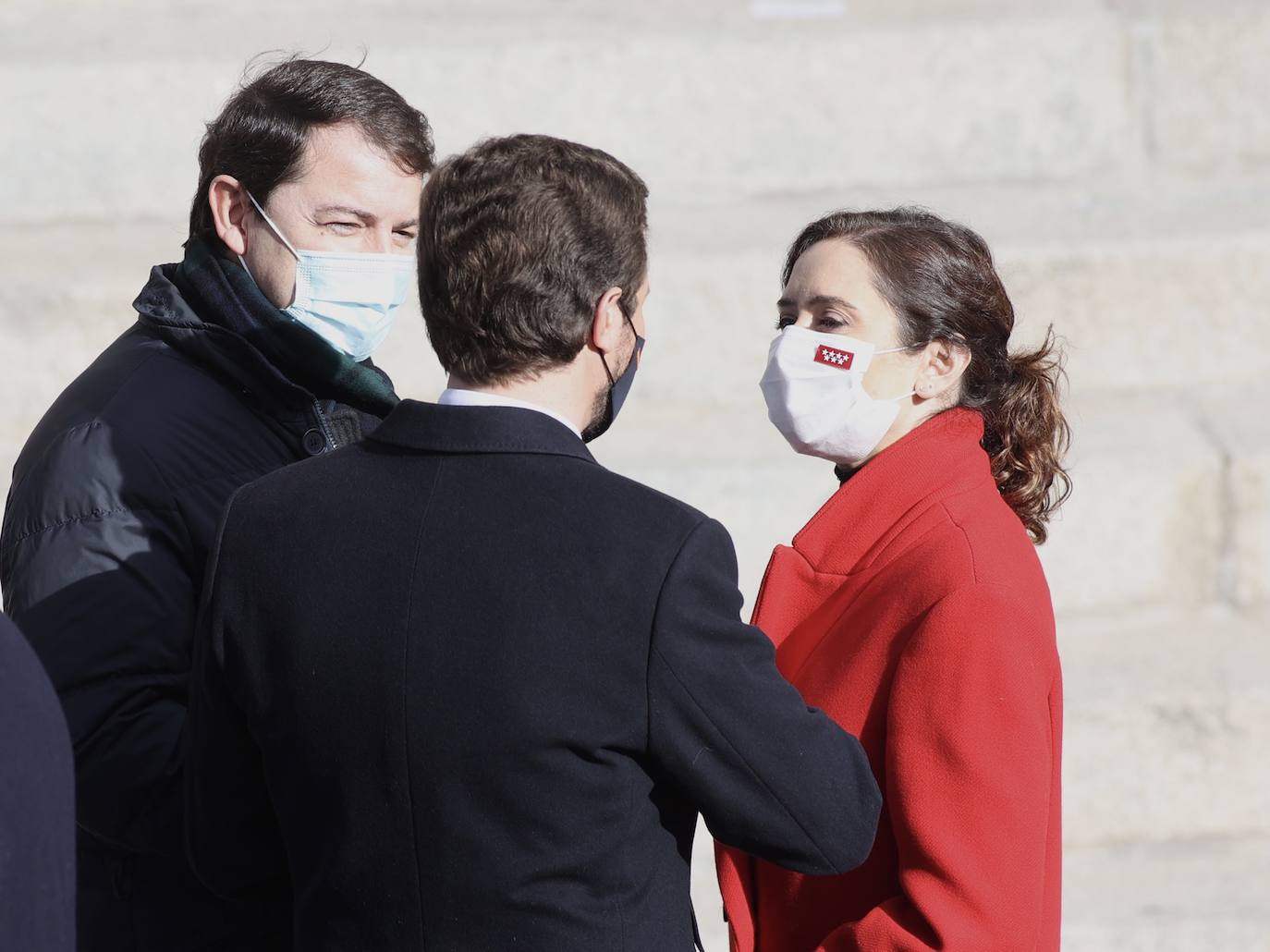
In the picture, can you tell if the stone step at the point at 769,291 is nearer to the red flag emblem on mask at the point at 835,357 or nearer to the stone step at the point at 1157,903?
the stone step at the point at 1157,903

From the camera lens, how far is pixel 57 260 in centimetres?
458

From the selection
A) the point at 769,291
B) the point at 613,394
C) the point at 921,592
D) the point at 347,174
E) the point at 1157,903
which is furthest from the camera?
the point at 769,291

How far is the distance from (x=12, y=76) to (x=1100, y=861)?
4.21 m

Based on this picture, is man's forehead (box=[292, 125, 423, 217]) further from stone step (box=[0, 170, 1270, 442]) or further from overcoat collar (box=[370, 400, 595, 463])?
stone step (box=[0, 170, 1270, 442])

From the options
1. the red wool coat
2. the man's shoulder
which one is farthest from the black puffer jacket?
the red wool coat

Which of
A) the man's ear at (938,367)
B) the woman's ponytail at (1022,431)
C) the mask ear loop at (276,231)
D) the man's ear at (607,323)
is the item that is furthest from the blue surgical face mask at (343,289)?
the woman's ponytail at (1022,431)

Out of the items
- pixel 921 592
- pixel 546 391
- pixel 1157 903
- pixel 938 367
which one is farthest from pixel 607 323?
pixel 1157 903

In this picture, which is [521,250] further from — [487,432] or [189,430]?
[189,430]

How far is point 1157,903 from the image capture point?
414 centimetres

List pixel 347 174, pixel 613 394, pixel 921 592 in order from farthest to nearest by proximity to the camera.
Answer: pixel 347 174
pixel 921 592
pixel 613 394

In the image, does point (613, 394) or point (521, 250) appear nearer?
point (521, 250)

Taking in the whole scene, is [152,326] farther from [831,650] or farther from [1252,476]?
[1252,476]

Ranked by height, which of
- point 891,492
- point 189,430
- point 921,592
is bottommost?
point 921,592

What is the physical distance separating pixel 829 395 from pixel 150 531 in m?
0.99
